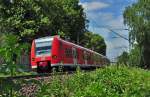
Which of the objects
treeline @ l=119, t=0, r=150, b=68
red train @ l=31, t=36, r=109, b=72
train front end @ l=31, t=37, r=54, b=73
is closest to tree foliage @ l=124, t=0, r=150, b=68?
treeline @ l=119, t=0, r=150, b=68

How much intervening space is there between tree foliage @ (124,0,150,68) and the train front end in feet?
91.6

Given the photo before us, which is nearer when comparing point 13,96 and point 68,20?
point 13,96

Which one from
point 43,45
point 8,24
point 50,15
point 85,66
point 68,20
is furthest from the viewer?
point 68,20

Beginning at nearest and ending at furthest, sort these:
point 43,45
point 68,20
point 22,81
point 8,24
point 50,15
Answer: point 22,81 → point 43,45 → point 8,24 → point 50,15 → point 68,20

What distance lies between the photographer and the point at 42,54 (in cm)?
3547

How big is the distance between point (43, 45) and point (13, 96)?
3077cm

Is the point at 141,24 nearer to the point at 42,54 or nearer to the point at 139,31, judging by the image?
the point at 139,31

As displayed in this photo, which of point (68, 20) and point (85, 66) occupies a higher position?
point (68, 20)

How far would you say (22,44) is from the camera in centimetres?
435

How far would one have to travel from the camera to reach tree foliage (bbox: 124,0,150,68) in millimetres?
64500

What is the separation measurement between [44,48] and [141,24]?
106 feet

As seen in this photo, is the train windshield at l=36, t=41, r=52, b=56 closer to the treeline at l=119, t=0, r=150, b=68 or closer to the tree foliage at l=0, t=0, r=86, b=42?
the tree foliage at l=0, t=0, r=86, b=42

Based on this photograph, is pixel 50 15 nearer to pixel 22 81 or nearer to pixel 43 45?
pixel 43 45

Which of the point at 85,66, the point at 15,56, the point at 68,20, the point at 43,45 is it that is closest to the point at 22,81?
the point at 15,56
